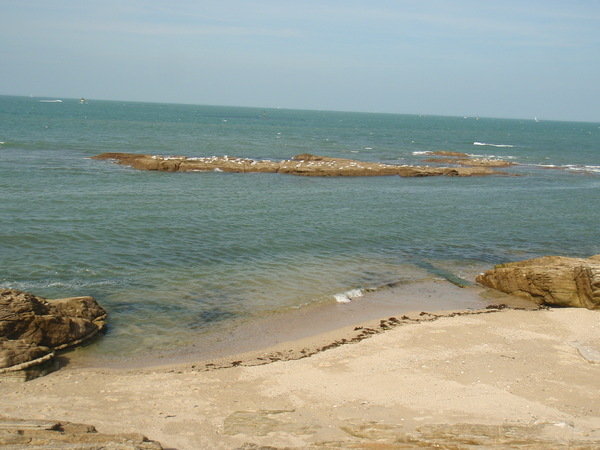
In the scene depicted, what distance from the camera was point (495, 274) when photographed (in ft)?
69.1

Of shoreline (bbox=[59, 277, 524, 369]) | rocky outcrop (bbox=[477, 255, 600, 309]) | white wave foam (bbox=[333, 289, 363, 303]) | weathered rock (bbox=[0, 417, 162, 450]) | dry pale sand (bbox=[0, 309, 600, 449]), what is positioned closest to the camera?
weathered rock (bbox=[0, 417, 162, 450])

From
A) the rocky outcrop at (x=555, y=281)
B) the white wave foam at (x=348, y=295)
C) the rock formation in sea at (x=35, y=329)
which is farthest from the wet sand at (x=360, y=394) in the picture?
the rocky outcrop at (x=555, y=281)

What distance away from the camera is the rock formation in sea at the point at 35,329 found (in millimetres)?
12586

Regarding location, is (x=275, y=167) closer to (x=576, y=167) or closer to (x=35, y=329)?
(x=35, y=329)

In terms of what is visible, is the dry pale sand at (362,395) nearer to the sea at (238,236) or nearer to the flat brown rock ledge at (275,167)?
the sea at (238,236)

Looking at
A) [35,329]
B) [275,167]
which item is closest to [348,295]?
[35,329]

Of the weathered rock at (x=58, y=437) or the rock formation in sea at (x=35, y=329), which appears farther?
the rock formation in sea at (x=35, y=329)

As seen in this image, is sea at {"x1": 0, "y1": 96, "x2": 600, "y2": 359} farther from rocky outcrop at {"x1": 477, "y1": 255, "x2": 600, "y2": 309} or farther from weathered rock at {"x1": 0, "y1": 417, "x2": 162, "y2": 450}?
weathered rock at {"x1": 0, "y1": 417, "x2": 162, "y2": 450}

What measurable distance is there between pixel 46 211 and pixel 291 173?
25.3 metres

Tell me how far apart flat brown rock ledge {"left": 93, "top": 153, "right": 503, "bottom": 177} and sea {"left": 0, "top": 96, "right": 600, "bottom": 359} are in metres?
1.88

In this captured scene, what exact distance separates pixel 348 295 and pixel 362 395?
7549 mm

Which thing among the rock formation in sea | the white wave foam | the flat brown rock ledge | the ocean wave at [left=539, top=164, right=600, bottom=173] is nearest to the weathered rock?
the rock formation in sea

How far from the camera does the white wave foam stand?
62.3 ft

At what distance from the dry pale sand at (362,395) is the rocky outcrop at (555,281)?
3.17m
